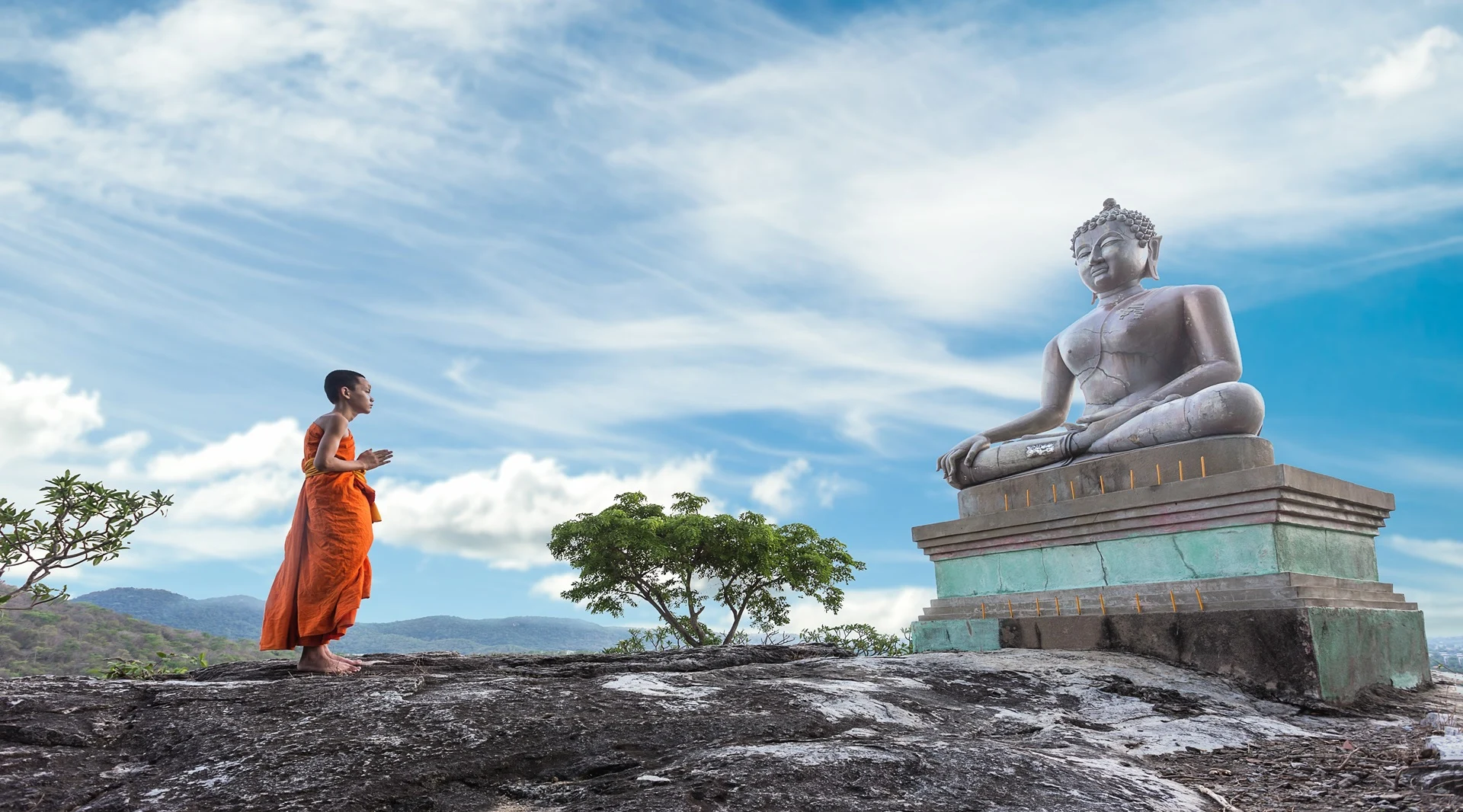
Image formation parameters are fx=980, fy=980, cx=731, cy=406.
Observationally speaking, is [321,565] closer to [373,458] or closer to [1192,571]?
[373,458]

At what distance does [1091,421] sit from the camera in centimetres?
794

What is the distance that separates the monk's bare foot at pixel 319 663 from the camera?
15.9 feet

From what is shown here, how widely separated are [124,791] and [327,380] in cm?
289

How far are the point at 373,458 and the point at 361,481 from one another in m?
0.16

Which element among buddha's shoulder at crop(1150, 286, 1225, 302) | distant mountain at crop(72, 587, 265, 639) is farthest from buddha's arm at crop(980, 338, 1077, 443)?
distant mountain at crop(72, 587, 265, 639)

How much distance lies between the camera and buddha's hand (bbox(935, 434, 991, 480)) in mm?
8297

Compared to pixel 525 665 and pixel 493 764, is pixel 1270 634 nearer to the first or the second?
pixel 525 665

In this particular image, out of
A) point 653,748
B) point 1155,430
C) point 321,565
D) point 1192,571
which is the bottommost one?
point 653,748

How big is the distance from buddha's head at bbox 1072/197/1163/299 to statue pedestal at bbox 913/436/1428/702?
2057mm

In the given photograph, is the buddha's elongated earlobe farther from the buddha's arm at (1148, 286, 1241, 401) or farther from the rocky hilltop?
the rocky hilltop

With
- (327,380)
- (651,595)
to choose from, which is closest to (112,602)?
(651,595)

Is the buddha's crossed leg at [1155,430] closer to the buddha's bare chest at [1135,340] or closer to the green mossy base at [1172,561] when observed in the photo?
the green mossy base at [1172,561]

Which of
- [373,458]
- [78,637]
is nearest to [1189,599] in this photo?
[373,458]

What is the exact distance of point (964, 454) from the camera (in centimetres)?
835
